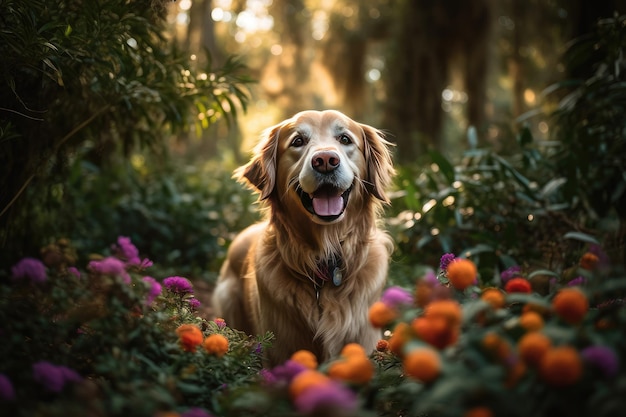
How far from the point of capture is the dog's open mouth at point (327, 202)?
2773mm

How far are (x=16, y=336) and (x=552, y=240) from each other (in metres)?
3.37

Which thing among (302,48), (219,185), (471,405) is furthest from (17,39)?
(302,48)

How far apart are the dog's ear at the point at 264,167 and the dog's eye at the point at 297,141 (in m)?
0.16

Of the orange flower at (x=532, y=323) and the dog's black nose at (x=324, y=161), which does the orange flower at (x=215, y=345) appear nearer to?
the orange flower at (x=532, y=323)

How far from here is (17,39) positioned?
240 centimetres

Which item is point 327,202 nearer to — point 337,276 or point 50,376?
point 337,276

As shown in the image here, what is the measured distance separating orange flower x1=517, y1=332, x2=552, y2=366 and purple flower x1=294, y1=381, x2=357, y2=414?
0.41 meters

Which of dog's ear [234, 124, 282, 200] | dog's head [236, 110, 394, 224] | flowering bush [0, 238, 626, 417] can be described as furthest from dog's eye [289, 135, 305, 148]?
flowering bush [0, 238, 626, 417]

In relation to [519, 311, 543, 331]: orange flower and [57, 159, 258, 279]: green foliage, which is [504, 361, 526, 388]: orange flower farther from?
[57, 159, 258, 279]: green foliage

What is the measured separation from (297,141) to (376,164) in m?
0.50

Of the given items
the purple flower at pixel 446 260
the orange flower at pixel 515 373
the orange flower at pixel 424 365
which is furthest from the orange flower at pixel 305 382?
the purple flower at pixel 446 260

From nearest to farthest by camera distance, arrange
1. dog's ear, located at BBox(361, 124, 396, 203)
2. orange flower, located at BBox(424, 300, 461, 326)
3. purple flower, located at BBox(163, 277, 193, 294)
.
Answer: orange flower, located at BBox(424, 300, 461, 326) → purple flower, located at BBox(163, 277, 193, 294) → dog's ear, located at BBox(361, 124, 396, 203)

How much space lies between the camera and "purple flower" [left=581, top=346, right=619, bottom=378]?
3.93 feet

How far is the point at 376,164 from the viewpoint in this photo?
3.20 metres
